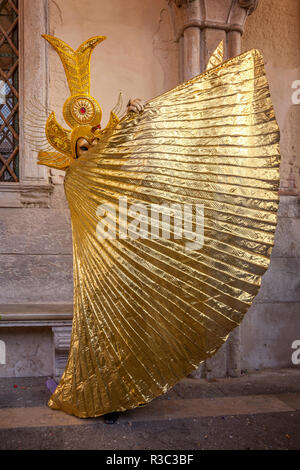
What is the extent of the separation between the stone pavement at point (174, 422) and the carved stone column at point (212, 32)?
288 mm

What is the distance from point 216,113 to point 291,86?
2.10 metres

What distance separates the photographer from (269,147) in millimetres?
1624

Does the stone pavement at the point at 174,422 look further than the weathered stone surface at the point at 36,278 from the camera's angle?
No

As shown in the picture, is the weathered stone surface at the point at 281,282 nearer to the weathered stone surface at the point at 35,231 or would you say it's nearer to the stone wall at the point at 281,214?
the stone wall at the point at 281,214

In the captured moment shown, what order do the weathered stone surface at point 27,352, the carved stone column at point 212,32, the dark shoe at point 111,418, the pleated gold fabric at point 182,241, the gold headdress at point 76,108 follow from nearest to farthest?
the pleated gold fabric at point 182,241
the dark shoe at point 111,418
the gold headdress at point 76,108
the weathered stone surface at point 27,352
the carved stone column at point 212,32

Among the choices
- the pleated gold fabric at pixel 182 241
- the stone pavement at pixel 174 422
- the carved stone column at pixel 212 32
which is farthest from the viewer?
the carved stone column at pixel 212 32

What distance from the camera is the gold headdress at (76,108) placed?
85.2 inches

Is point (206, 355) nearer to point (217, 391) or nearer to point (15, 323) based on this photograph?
point (217, 391)

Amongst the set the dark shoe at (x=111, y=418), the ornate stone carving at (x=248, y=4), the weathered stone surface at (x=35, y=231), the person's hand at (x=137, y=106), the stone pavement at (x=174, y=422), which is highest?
the ornate stone carving at (x=248, y=4)

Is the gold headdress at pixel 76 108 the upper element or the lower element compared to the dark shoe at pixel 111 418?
upper

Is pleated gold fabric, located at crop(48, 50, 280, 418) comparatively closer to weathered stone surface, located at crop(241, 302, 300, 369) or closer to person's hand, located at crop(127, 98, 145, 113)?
person's hand, located at crop(127, 98, 145, 113)

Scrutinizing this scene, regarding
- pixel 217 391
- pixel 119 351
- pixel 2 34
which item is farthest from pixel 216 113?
pixel 2 34

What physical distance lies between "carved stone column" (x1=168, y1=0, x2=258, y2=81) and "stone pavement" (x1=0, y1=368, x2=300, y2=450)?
2.39 meters

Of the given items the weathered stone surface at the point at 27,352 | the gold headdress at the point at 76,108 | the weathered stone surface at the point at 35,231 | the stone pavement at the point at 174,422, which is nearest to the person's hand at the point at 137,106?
the gold headdress at the point at 76,108
